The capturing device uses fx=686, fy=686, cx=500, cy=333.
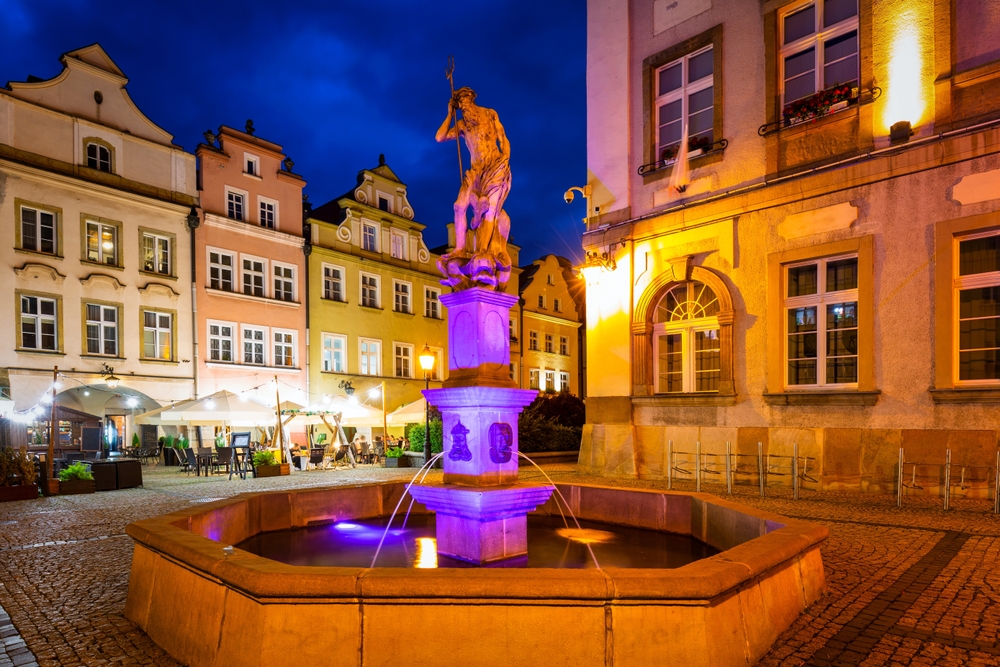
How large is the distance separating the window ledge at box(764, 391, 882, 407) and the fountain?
552 cm

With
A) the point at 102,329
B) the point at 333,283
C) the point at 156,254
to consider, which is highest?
the point at 156,254

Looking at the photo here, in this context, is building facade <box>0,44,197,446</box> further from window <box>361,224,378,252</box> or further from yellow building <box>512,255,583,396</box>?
yellow building <box>512,255,583,396</box>

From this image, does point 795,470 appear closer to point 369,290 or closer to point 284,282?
point 284,282

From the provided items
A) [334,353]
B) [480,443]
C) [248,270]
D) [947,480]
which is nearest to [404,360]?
[334,353]

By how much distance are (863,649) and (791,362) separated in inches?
357

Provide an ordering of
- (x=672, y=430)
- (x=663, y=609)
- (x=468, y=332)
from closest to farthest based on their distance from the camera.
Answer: (x=663, y=609) < (x=468, y=332) < (x=672, y=430)

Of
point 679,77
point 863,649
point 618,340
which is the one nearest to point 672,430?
point 618,340

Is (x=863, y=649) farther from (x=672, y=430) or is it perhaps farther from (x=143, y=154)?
(x=143, y=154)

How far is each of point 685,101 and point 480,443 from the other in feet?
35.5

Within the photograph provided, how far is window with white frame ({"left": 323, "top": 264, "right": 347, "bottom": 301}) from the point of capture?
30578 mm

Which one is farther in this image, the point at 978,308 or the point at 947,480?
the point at 978,308

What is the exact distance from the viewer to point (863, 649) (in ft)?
13.6

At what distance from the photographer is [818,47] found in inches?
493

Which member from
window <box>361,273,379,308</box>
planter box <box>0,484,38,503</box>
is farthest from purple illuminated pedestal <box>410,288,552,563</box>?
window <box>361,273,379,308</box>
